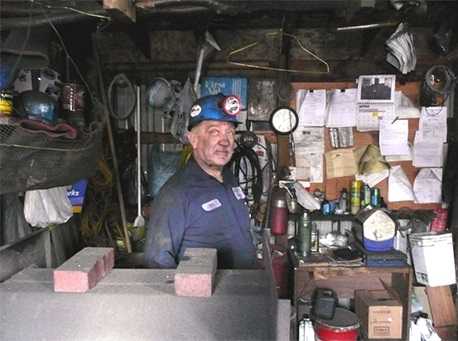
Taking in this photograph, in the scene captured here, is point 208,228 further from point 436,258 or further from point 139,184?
point 436,258

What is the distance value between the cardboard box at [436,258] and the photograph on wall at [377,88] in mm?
1055

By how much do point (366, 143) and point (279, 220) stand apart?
912 millimetres

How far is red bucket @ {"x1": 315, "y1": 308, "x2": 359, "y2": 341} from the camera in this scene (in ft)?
8.28

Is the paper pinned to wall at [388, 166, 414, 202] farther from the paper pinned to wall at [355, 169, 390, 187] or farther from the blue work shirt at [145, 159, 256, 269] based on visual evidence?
the blue work shirt at [145, 159, 256, 269]

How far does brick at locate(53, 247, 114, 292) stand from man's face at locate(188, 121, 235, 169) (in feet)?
2.89

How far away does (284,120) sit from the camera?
289 centimetres

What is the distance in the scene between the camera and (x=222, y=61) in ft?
9.31

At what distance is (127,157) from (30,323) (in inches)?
83.4

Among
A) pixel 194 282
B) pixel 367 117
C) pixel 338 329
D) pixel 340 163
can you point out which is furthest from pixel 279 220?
pixel 194 282

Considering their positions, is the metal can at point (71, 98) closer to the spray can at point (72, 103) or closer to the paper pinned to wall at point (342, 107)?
the spray can at point (72, 103)

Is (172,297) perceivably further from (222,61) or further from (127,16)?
(222,61)

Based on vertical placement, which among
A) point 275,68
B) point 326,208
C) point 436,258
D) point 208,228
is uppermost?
point 275,68

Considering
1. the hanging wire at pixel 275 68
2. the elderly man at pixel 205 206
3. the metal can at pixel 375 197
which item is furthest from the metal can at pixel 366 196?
the elderly man at pixel 205 206

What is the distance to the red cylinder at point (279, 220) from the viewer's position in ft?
9.23
